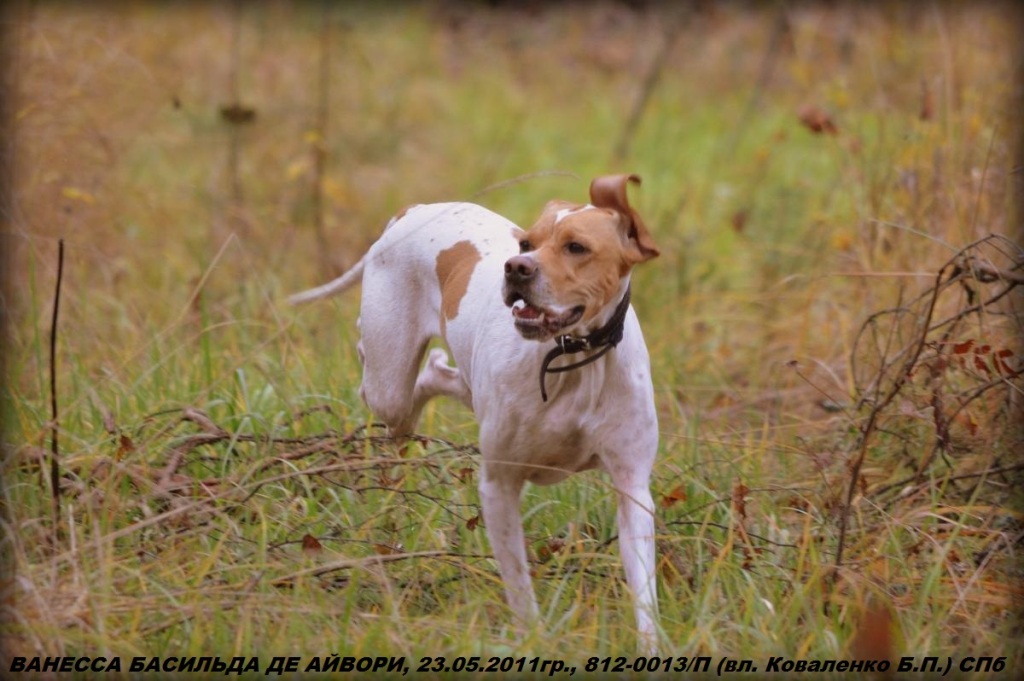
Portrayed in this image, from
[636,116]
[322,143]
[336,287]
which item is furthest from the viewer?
[636,116]

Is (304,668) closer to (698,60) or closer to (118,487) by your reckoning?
(118,487)

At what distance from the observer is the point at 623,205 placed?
12.2 ft

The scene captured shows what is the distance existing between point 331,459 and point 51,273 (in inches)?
84.1

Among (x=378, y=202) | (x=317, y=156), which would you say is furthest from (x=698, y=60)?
(x=317, y=156)

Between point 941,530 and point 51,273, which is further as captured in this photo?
point 51,273

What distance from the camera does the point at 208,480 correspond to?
14.5 feet

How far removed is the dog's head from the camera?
356cm

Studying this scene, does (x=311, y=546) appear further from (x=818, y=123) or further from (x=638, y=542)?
(x=818, y=123)

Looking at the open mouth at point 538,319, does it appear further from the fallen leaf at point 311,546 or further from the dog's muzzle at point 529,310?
the fallen leaf at point 311,546

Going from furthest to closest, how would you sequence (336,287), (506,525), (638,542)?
1. (336,287)
2. (506,525)
3. (638,542)

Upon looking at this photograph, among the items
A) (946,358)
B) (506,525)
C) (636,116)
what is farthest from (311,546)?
(636,116)

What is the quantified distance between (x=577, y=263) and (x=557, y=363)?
380mm

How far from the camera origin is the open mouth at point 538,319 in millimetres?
3566

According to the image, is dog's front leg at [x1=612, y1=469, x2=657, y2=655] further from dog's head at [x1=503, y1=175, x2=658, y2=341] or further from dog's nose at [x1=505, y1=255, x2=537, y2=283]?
dog's nose at [x1=505, y1=255, x2=537, y2=283]
